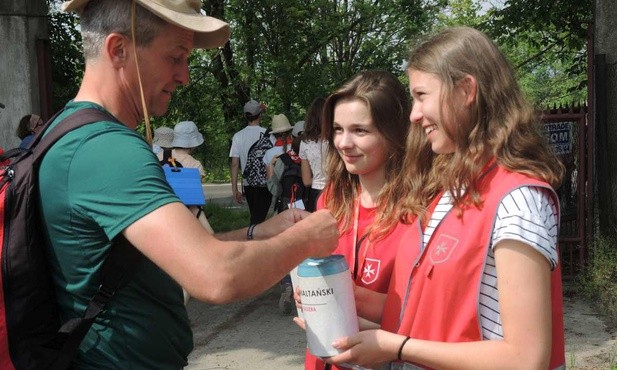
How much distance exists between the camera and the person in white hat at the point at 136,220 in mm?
1772

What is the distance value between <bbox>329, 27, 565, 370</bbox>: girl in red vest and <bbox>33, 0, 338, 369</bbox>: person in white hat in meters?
0.29

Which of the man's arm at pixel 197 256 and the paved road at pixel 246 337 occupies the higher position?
the man's arm at pixel 197 256

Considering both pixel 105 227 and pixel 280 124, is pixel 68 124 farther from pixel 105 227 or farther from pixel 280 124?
pixel 280 124

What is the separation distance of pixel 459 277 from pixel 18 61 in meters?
7.90

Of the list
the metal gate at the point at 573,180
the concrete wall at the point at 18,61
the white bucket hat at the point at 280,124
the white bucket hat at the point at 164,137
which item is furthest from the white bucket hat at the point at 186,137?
the metal gate at the point at 573,180

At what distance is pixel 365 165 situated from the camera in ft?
9.73

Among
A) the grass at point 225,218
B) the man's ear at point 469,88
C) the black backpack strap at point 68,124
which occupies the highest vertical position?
the man's ear at point 469,88

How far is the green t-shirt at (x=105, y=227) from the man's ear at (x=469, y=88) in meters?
0.80

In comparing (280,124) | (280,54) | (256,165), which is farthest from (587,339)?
(280,54)

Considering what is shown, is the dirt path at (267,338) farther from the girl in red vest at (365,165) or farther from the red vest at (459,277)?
the red vest at (459,277)

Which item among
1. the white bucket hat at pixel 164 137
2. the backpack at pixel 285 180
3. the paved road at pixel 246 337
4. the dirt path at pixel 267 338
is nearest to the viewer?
the dirt path at pixel 267 338

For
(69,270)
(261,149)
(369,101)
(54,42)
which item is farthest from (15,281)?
(54,42)

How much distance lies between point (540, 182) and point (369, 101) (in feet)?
3.93

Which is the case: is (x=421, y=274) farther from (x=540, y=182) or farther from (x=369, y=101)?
(x=369, y=101)
